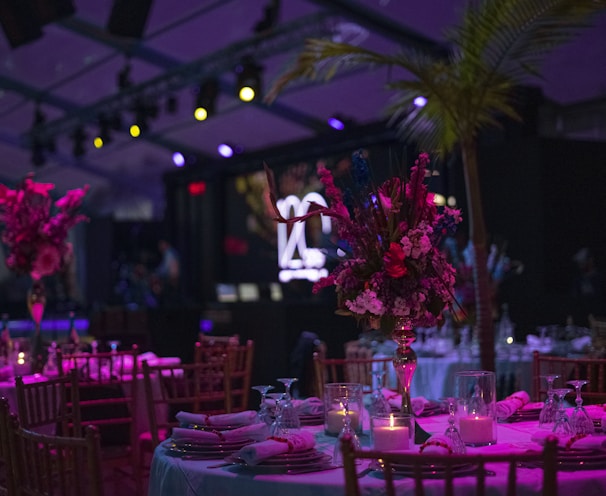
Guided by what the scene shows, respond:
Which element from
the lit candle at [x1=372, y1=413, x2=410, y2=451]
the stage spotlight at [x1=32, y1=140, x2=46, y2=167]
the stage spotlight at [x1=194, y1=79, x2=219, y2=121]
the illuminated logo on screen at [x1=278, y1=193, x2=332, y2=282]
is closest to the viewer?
the lit candle at [x1=372, y1=413, x2=410, y2=451]

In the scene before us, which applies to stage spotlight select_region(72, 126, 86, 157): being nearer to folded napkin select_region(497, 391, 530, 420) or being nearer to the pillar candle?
folded napkin select_region(497, 391, 530, 420)

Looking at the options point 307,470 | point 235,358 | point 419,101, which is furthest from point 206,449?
point 419,101

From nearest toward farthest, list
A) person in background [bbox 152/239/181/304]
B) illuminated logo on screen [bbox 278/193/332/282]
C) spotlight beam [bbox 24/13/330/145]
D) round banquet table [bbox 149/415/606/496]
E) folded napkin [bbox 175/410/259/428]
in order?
round banquet table [bbox 149/415/606/496] < folded napkin [bbox 175/410/259/428] < spotlight beam [bbox 24/13/330/145] < illuminated logo on screen [bbox 278/193/332/282] < person in background [bbox 152/239/181/304]

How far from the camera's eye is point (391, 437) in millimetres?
2656

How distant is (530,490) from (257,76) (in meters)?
8.16

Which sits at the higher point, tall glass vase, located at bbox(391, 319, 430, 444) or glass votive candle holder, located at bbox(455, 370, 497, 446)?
tall glass vase, located at bbox(391, 319, 430, 444)

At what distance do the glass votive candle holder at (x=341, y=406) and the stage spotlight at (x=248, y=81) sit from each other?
23.3 ft

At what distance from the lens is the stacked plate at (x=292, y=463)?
2539 millimetres

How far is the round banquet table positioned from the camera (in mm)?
2367

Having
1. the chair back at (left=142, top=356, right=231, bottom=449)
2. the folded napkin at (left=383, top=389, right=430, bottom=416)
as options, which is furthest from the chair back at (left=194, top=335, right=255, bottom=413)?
the folded napkin at (left=383, top=389, right=430, bottom=416)

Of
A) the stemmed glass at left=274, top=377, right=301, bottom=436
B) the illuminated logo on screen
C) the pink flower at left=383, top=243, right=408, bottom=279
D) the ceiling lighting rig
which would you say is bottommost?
the stemmed glass at left=274, top=377, right=301, bottom=436

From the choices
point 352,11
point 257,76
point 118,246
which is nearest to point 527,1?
point 352,11

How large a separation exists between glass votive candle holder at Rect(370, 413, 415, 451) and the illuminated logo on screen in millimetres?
10933

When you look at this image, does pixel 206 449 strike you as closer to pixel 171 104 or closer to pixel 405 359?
pixel 405 359
